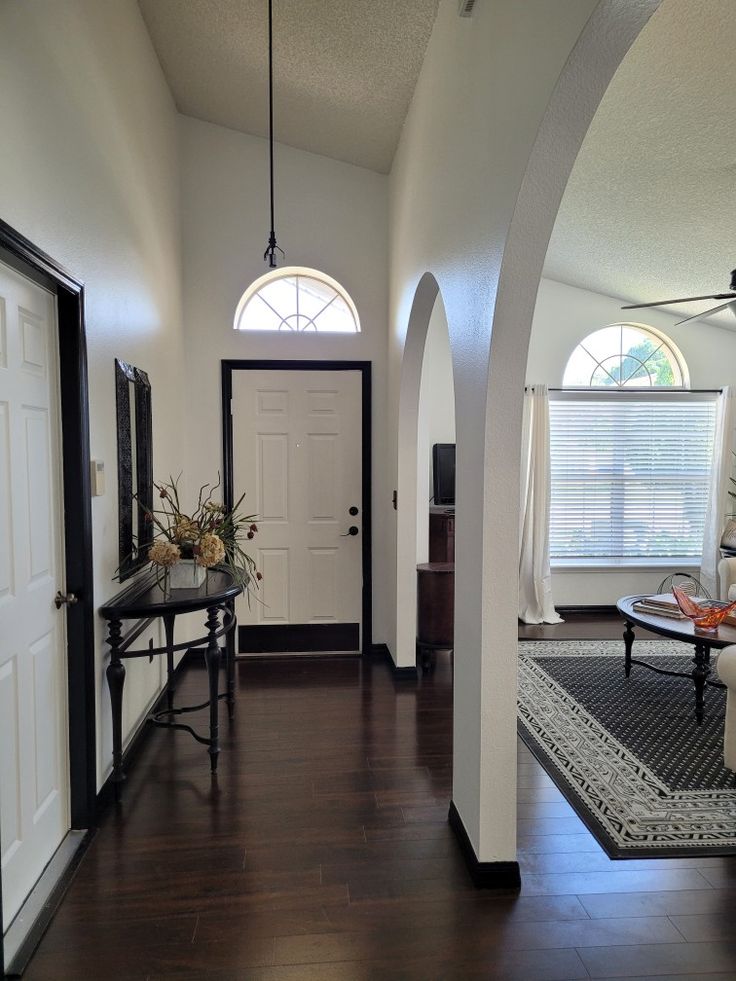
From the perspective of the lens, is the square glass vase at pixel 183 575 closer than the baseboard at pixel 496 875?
No

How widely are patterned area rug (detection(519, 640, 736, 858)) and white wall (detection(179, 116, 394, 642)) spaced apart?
56.1 inches

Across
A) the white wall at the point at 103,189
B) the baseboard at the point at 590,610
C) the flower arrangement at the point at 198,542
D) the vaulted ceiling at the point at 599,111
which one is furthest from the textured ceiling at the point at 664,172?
the baseboard at the point at 590,610

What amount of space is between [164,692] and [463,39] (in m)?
3.70

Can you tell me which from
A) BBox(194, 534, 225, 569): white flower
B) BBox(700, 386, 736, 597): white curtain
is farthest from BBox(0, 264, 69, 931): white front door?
BBox(700, 386, 736, 597): white curtain

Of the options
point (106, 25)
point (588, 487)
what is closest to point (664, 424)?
point (588, 487)

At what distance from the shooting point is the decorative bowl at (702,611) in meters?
3.74

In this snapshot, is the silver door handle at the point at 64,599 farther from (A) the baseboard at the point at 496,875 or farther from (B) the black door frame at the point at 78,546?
(A) the baseboard at the point at 496,875

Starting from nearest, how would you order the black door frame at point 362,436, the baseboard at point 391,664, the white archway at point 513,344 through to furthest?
the white archway at point 513,344 → the baseboard at point 391,664 → the black door frame at point 362,436

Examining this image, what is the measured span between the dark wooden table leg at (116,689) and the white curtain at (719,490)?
519 cm

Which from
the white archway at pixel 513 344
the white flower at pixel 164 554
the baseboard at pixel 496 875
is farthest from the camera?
the white flower at pixel 164 554

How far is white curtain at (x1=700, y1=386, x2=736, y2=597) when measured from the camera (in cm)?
591

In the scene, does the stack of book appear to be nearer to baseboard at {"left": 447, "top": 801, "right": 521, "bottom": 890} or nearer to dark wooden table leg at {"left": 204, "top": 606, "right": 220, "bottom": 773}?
baseboard at {"left": 447, "top": 801, "right": 521, "bottom": 890}

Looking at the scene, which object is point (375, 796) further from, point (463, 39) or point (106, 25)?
point (106, 25)

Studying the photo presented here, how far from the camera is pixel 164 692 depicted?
402cm
